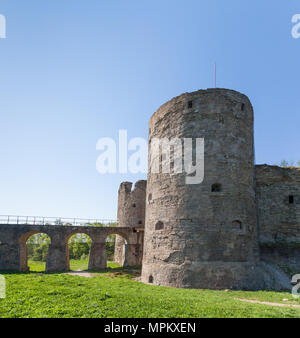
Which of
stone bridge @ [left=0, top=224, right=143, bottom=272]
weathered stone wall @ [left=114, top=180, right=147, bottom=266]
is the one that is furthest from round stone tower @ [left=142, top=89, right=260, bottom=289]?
weathered stone wall @ [left=114, top=180, right=147, bottom=266]

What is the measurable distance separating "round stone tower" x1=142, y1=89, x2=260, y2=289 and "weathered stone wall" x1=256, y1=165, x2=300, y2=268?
6.81 feet

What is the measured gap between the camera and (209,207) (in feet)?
37.9

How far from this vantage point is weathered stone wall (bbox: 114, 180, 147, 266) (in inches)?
974

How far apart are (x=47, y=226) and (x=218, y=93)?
51.8ft

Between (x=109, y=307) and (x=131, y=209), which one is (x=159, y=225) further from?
(x=131, y=209)

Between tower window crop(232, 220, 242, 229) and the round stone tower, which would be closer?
the round stone tower

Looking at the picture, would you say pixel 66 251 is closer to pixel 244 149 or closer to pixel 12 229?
pixel 12 229

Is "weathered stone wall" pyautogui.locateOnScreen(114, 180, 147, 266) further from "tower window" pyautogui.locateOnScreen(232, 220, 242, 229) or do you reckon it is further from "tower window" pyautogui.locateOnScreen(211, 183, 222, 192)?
"tower window" pyautogui.locateOnScreen(232, 220, 242, 229)

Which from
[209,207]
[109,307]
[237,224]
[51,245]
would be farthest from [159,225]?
[51,245]

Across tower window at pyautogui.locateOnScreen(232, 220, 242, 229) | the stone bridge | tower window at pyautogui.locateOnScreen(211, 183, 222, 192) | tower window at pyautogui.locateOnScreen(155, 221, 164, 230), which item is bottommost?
the stone bridge

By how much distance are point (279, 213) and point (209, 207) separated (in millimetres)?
5263

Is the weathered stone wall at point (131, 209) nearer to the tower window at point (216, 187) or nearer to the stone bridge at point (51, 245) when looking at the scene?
the stone bridge at point (51, 245)

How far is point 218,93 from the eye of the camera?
12.6m

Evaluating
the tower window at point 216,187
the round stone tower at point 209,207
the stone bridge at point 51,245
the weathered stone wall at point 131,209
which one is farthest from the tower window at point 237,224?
the weathered stone wall at point 131,209
